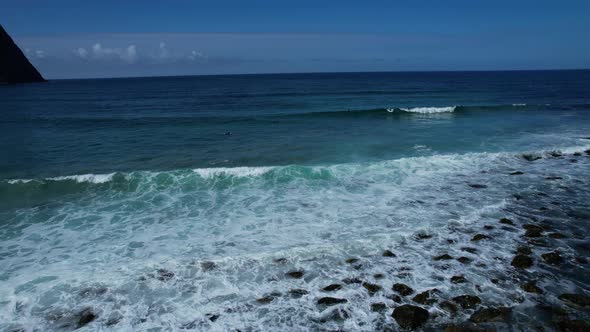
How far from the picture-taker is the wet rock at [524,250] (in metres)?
9.41

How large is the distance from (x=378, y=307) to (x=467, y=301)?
1951 mm

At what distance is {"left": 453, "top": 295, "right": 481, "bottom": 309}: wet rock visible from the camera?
7.43 m

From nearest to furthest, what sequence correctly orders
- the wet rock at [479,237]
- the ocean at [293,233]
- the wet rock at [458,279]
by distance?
the ocean at [293,233], the wet rock at [458,279], the wet rock at [479,237]

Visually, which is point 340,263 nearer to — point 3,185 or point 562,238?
point 562,238

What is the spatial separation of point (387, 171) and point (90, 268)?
13009 mm


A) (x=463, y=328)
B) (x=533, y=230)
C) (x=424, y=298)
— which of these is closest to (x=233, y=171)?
(x=424, y=298)

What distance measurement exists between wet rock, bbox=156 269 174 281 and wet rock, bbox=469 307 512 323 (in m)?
7.06

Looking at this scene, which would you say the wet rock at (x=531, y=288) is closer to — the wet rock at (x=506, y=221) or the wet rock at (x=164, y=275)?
the wet rock at (x=506, y=221)

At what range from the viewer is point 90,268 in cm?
942

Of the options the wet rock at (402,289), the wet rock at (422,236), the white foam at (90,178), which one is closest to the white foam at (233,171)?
the white foam at (90,178)

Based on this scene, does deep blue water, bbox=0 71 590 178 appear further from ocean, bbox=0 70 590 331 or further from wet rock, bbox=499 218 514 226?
wet rock, bbox=499 218 514 226

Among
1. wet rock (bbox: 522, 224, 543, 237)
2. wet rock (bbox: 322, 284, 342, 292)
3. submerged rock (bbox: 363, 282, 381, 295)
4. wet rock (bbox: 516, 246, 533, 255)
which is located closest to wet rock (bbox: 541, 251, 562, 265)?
wet rock (bbox: 516, 246, 533, 255)

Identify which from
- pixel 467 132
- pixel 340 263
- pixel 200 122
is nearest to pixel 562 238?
pixel 340 263

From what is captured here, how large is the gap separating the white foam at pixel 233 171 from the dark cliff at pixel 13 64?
117 metres
